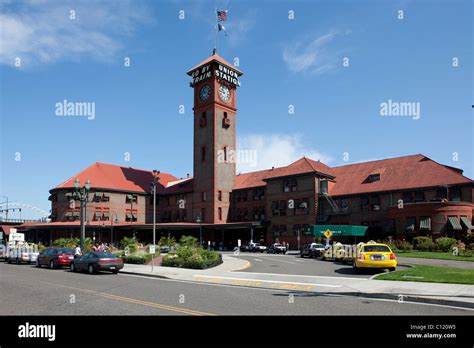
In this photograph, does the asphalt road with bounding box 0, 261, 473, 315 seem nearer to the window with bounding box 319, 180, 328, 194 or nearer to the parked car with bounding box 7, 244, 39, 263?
the parked car with bounding box 7, 244, 39, 263

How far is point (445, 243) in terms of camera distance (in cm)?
3903

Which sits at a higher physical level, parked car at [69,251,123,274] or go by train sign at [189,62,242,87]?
go by train sign at [189,62,242,87]

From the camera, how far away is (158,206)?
8088 cm

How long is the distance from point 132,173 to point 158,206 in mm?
8364

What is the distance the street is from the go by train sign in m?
55.8

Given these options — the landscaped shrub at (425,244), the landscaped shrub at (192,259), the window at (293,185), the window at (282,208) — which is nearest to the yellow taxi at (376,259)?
the landscaped shrub at (192,259)

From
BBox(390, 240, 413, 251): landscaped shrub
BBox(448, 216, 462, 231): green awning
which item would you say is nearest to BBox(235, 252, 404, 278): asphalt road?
BBox(390, 240, 413, 251): landscaped shrub

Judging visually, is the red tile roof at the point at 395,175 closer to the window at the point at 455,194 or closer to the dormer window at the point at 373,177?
the dormer window at the point at 373,177

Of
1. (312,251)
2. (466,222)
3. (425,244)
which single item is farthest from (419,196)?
(312,251)

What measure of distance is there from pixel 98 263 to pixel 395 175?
40567mm

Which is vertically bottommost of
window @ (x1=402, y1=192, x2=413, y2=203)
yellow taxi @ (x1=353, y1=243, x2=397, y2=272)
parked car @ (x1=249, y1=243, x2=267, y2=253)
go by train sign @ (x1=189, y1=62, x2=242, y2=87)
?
parked car @ (x1=249, y1=243, x2=267, y2=253)

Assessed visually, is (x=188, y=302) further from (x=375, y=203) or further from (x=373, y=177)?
(x=373, y=177)

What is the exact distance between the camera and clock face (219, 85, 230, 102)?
6993 centimetres
